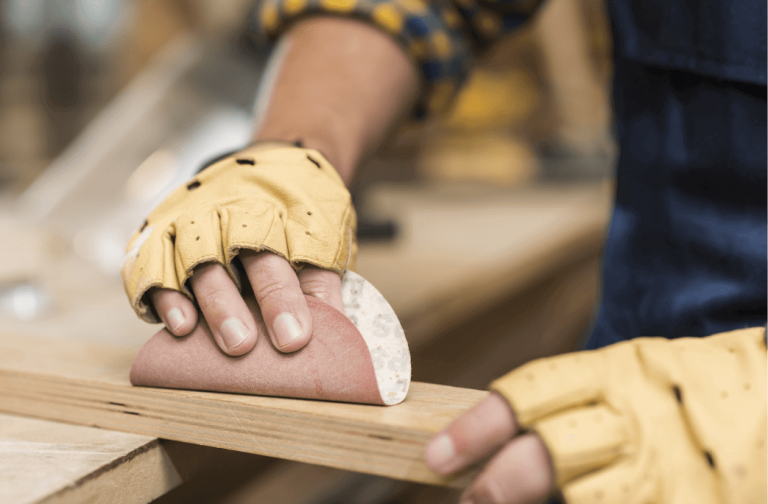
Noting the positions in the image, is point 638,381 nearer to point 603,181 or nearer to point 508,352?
point 508,352

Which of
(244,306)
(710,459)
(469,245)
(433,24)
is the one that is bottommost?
(469,245)

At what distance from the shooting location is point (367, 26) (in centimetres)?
59

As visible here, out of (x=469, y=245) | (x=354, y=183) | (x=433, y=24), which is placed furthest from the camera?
(x=469, y=245)

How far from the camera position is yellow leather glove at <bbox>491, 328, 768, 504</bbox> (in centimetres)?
30

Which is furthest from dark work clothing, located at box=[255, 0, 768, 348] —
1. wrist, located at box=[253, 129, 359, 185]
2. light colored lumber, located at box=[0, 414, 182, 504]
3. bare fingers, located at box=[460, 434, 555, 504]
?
light colored lumber, located at box=[0, 414, 182, 504]

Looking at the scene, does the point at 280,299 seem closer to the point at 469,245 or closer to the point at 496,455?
the point at 496,455

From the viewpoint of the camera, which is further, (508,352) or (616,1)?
(508,352)

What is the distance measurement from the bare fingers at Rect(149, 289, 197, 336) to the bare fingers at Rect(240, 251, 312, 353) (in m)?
0.05

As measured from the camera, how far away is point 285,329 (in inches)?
14.7

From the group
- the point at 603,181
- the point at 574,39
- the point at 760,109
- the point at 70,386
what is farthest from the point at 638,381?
the point at 603,181

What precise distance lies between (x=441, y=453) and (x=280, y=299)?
5.6 inches

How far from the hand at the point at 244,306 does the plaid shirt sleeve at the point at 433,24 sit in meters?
0.31

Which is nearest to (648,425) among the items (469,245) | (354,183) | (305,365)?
(305,365)

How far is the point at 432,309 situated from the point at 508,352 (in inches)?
26.0
